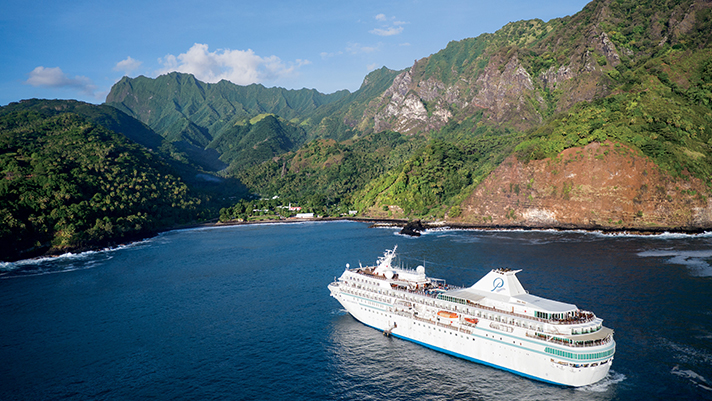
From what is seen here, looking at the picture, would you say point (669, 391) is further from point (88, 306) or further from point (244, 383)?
point (88, 306)

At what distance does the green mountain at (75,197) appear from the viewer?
380ft

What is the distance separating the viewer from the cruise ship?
40031mm

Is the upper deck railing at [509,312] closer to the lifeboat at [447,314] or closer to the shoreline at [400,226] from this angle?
the lifeboat at [447,314]

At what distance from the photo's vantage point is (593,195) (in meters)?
119

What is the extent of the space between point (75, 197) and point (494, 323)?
136 metres

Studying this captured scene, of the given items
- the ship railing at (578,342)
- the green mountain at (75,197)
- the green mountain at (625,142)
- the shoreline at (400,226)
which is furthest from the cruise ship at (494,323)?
the green mountain at (75,197)

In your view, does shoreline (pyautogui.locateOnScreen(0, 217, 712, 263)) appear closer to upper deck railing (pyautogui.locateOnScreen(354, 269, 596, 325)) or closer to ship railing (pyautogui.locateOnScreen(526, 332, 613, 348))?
upper deck railing (pyautogui.locateOnScreen(354, 269, 596, 325))

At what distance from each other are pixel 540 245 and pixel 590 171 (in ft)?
124

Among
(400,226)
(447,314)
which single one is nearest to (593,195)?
(400,226)

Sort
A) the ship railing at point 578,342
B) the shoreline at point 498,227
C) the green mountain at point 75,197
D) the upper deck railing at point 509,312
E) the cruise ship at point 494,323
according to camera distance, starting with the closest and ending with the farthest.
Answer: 1. the ship railing at point 578,342
2. the cruise ship at point 494,323
3. the upper deck railing at point 509,312
4. the shoreline at point 498,227
5. the green mountain at point 75,197

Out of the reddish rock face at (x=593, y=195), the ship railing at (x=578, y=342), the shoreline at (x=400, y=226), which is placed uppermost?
the reddish rock face at (x=593, y=195)

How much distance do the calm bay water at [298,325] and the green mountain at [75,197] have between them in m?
12.3

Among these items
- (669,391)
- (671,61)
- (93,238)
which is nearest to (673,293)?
(669,391)

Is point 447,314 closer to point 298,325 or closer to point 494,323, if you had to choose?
point 494,323
